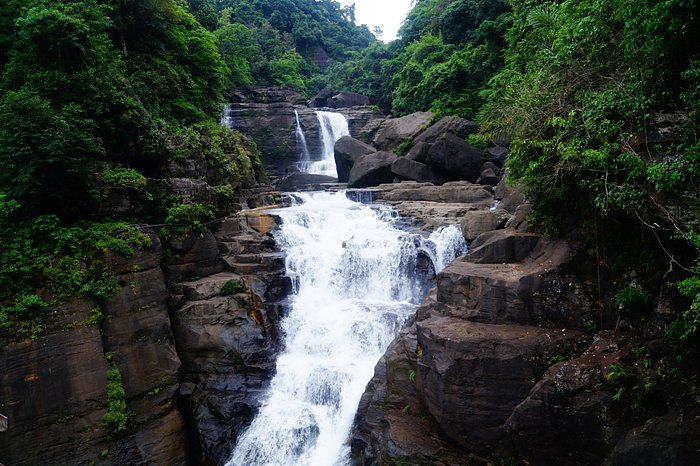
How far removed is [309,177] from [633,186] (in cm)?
2094

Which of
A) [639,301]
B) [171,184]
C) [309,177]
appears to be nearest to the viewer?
[639,301]

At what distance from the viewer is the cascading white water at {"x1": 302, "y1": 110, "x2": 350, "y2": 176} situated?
27.5 m

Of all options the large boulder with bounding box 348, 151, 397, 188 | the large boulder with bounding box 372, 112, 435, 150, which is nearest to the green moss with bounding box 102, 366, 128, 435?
the large boulder with bounding box 348, 151, 397, 188

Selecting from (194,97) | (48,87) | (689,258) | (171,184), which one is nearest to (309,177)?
(194,97)

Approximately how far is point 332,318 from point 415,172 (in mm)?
10636

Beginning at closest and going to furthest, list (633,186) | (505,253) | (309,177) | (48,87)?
(633,186) → (505,253) → (48,87) → (309,177)

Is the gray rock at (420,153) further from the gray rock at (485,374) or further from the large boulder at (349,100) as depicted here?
the large boulder at (349,100)

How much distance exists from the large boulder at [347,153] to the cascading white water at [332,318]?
27.7 ft

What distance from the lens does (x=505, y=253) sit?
31.2 feet

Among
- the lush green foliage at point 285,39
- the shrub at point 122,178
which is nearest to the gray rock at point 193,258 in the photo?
the shrub at point 122,178

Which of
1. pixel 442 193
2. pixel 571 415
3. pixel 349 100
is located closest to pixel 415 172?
pixel 442 193

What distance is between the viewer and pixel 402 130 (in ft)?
80.2

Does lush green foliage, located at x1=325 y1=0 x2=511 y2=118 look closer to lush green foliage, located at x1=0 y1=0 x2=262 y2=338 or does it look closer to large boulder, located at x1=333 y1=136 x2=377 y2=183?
large boulder, located at x1=333 y1=136 x2=377 y2=183

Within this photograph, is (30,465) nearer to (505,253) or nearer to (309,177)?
(505,253)
